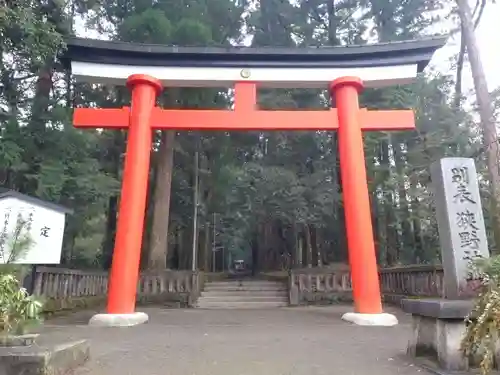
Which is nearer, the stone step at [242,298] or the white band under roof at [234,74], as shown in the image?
the white band under roof at [234,74]

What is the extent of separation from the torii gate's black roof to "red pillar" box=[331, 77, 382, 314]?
0.59 meters

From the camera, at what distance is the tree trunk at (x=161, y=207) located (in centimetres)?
1364

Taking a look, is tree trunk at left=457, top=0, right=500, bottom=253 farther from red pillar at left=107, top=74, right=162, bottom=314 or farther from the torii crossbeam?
red pillar at left=107, top=74, right=162, bottom=314

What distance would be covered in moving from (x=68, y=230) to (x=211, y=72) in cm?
723

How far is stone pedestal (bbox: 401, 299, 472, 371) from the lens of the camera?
3842 millimetres

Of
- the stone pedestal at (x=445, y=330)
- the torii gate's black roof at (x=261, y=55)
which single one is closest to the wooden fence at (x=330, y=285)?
the torii gate's black roof at (x=261, y=55)

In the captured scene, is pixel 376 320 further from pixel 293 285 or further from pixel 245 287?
pixel 245 287

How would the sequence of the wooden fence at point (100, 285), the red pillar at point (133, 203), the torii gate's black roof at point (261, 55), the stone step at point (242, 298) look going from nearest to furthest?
the red pillar at point (133, 203), the torii gate's black roof at point (261, 55), the wooden fence at point (100, 285), the stone step at point (242, 298)

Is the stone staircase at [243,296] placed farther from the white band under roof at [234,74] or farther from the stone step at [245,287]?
the white band under roof at [234,74]

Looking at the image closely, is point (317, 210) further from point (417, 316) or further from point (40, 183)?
point (417, 316)

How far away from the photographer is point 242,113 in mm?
8406

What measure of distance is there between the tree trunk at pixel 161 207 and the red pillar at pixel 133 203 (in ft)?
19.1

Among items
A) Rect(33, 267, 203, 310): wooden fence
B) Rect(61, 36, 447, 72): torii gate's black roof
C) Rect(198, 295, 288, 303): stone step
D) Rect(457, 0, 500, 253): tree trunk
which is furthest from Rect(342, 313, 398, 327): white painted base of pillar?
Rect(33, 267, 203, 310): wooden fence

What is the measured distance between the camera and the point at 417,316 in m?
4.66
